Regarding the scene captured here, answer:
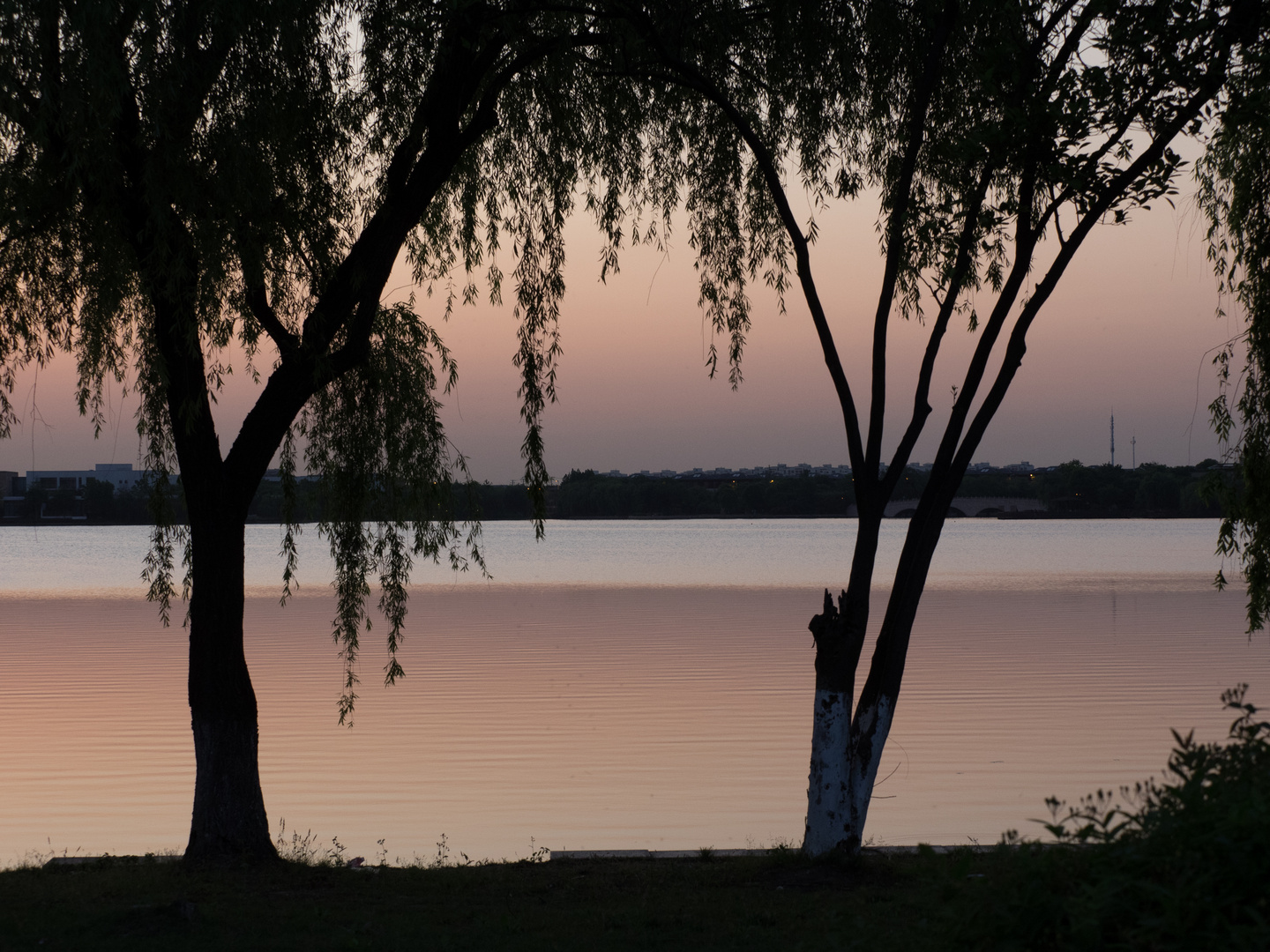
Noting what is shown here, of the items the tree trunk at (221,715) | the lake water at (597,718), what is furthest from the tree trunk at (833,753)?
the tree trunk at (221,715)

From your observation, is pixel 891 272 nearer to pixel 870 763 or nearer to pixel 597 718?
pixel 870 763

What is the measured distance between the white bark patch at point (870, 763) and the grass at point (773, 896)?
0.37 meters

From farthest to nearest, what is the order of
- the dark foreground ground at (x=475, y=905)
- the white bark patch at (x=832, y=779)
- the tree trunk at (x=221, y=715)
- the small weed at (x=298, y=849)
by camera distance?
the small weed at (x=298, y=849), the tree trunk at (x=221, y=715), the white bark patch at (x=832, y=779), the dark foreground ground at (x=475, y=905)

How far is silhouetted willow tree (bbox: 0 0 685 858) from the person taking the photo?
8.64m

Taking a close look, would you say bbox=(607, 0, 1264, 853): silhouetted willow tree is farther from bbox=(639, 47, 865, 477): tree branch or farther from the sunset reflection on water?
the sunset reflection on water

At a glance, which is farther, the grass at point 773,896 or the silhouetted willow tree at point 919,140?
the silhouetted willow tree at point 919,140

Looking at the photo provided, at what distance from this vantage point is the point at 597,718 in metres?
19.7

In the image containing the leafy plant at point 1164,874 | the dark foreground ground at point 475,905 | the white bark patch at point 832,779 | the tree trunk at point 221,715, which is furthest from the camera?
the tree trunk at point 221,715

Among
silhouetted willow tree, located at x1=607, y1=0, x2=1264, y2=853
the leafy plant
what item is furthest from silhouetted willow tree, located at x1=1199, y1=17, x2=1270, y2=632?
the leafy plant

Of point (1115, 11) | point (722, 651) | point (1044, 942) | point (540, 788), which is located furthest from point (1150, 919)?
point (722, 651)

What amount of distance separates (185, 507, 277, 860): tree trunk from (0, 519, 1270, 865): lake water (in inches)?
118

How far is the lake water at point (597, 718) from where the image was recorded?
14.0 meters

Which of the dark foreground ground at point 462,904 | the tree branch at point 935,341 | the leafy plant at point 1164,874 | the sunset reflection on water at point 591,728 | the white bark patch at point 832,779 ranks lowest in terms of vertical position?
the sunset reflection on water at point 591,728

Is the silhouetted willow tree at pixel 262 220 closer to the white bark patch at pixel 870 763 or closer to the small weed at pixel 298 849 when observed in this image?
the small weed at pixel 298 849
